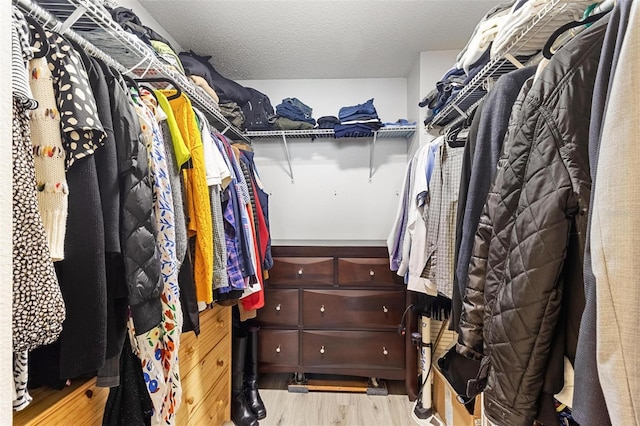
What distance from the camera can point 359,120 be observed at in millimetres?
2166

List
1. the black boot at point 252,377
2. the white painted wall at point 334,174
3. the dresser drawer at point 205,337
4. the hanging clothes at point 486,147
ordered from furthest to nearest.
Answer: the white painted wall at point 334,174
the black boot at point 252,377
the dresser drawer at point 205,337
the hanging clothes at point 486,147

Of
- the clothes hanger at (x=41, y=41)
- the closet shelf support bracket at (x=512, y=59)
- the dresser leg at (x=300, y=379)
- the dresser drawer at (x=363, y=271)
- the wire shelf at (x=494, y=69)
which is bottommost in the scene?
the dresser leg at (x=300, y=379)

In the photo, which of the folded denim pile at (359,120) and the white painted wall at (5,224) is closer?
the white painted wall at (5,224)

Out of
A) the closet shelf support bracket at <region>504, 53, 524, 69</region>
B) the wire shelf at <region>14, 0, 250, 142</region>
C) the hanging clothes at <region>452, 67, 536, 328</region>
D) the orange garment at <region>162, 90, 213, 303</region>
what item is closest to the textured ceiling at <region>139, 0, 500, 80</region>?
the wire shelf at <region>14, 0, 250, 142</region>

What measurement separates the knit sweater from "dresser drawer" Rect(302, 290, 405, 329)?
1603 mm

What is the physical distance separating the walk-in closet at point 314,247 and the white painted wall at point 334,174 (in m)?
0.18

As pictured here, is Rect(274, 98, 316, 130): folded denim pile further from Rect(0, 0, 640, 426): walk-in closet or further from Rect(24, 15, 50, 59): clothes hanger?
Rect(24, 15, 50, 59): clothes hanger

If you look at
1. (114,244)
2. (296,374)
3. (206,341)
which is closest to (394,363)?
(296,374)

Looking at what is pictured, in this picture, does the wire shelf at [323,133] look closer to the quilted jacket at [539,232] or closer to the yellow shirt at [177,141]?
the yellow shirt at [177,141]

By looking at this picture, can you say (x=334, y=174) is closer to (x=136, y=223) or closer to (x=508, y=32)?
(x=508, y=32)

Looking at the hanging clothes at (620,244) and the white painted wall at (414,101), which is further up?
the white painted wall at (414,101)

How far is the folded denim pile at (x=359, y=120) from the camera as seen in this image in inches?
85.1

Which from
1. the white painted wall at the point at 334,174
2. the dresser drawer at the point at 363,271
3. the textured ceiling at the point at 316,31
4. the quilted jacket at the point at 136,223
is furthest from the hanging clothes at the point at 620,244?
the white painted wall at the point at 334,174

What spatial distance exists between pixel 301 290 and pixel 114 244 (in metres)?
1.47
